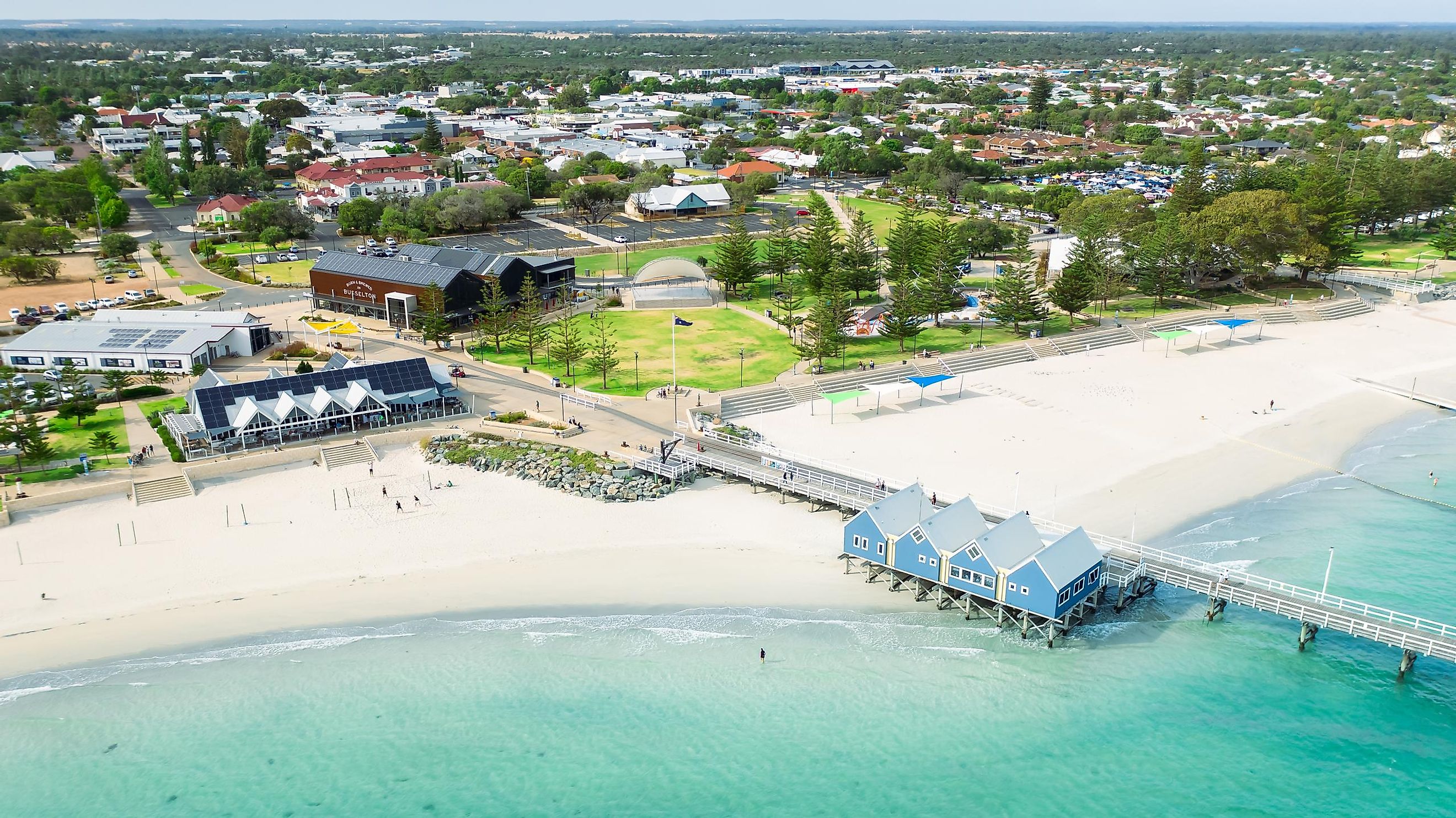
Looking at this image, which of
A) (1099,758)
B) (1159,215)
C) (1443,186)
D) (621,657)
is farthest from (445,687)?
(1443,186)

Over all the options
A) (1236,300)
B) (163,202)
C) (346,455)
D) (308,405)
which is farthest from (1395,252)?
(163,202)

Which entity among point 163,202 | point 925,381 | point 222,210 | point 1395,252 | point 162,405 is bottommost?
point 162,405

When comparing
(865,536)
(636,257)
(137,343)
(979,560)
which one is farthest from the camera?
(636,257)

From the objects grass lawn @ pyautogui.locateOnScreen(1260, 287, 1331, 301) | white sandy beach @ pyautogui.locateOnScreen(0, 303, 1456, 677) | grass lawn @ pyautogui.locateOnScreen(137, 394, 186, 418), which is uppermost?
grass lawn @ pyautogui.locateOnScreen(1260, 287, 1331, 301)

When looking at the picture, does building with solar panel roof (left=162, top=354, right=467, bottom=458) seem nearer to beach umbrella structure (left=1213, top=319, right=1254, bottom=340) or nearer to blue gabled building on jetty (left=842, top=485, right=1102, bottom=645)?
blue gabled building on jetty (left=842, top=485, right=1102, bottom=645)

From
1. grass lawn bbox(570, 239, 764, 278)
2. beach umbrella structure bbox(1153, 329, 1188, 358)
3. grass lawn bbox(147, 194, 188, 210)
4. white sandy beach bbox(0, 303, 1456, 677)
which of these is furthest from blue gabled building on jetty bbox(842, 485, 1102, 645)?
grass lawn bbox(147, 194, 188, 210)

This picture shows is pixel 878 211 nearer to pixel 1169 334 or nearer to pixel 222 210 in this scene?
pixel 1169 334
